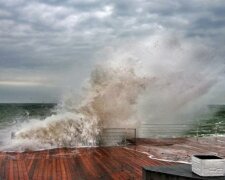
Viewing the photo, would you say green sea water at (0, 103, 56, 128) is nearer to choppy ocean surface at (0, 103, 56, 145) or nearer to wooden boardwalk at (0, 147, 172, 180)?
choppy ocean surface at (0, 103, 56, 145)

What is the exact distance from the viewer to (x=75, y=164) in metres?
12.2

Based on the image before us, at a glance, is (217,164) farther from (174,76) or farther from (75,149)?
(174,76)

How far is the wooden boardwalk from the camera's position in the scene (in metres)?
10.6

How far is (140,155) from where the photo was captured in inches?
543

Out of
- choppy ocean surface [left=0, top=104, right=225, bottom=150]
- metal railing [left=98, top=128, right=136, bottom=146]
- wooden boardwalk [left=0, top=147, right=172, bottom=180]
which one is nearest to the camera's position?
wooden boardwalk [left=0, top=147, right=172, bottom=180]

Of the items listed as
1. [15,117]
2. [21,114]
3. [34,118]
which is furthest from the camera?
[21,114]

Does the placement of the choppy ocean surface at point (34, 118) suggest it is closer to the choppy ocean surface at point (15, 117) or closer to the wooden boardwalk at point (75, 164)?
the choppy ocean surface at point (15, 117)

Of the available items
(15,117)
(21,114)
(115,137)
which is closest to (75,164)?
(115,137)

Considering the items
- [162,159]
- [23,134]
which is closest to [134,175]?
[162,159]

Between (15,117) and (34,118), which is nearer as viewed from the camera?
(34,118)

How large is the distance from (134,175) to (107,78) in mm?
9677

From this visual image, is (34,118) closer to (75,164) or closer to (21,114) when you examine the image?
(75,164)

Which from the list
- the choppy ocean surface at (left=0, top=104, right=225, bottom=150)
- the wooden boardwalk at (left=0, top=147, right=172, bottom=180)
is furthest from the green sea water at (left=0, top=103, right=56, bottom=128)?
the wooden boardwalk at (left=0, top=147, right=172, bottom=180)

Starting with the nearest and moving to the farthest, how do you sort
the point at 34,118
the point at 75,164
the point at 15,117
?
the point at 75,164 → the point at 34,118 → the point at 15,117
